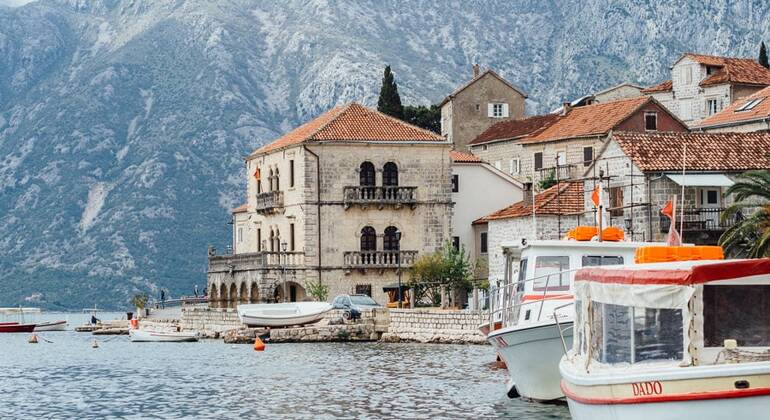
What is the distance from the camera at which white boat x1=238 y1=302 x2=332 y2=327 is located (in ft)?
223

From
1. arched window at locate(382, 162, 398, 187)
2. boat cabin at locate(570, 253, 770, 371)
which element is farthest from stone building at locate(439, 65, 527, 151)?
boat cabin at locate(570, 253, 770, 371)

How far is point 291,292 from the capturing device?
77.3m

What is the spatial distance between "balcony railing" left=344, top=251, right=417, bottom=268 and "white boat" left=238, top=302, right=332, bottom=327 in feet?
24.4

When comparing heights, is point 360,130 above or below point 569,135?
below

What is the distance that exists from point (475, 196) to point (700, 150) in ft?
70.0

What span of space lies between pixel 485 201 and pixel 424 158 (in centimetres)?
521

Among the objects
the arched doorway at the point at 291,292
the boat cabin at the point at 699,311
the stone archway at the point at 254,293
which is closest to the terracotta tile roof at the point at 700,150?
the arched doorway at the point at 291,292

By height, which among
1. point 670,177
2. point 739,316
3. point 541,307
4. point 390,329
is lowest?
point 390,329

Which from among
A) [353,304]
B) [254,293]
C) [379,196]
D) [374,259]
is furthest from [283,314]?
[379,196]

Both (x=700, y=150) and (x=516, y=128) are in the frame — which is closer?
(x=700, y=150)

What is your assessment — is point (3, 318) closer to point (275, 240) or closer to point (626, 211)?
point (275, 240)

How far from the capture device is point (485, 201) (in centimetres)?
8119

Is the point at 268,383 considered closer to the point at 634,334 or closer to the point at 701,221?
the point at 701,221

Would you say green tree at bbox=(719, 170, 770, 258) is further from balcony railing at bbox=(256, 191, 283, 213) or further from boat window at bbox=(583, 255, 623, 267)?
balcony railing at bbox=(256, 191, 283, 213)
